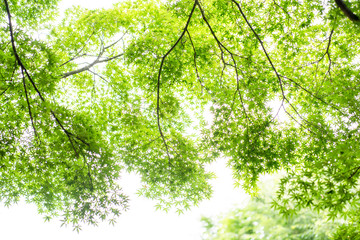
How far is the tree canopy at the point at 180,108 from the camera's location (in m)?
3.02

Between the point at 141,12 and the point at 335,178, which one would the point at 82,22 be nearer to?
the point at 141,12

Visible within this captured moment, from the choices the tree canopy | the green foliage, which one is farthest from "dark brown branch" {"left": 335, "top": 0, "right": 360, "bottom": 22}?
the green foliage

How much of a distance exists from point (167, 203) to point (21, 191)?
3.54m

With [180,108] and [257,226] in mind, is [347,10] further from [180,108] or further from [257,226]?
[180,108]

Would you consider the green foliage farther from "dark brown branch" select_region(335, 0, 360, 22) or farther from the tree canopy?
"dark brown branch" select_region(335, 0, 360, 22)

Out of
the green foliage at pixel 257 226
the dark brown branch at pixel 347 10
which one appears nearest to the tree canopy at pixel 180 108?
the dark brown branch at pixel 347 10

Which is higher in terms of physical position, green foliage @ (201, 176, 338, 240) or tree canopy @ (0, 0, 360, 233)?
tree canopy @ (0, 0, 360, 233)

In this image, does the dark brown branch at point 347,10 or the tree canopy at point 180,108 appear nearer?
the dark brown branch at point 347,10

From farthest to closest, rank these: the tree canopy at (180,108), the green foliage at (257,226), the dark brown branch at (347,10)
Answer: the green foliage at (257,226) → the tree canopy at (180,108) → the dark brown branch at (347,10)

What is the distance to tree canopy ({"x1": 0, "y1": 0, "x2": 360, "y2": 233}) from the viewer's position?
3016 mm

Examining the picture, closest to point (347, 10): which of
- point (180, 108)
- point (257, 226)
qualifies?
point (257, 226)

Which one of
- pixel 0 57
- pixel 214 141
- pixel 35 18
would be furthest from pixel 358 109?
pixel 35 18

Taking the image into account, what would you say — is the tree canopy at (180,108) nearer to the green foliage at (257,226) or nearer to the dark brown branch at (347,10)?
the dark brown branch at (347,10)

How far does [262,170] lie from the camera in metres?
3.58
